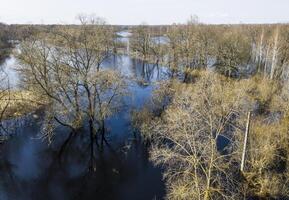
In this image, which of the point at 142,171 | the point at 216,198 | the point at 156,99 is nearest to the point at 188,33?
the point at 156,99

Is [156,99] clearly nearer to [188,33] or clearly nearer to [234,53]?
[234,53]

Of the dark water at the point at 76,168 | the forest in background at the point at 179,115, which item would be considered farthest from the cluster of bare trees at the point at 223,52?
the dark water at the point at 76,168

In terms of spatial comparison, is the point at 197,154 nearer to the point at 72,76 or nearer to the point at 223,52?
the point at 72,76

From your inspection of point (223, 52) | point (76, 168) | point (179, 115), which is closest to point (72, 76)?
point (76, 168)

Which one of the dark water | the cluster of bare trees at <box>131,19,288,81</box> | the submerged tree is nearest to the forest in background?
the submerged tree

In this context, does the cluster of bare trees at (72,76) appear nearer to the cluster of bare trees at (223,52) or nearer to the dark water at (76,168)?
the dark water at (76,168)
